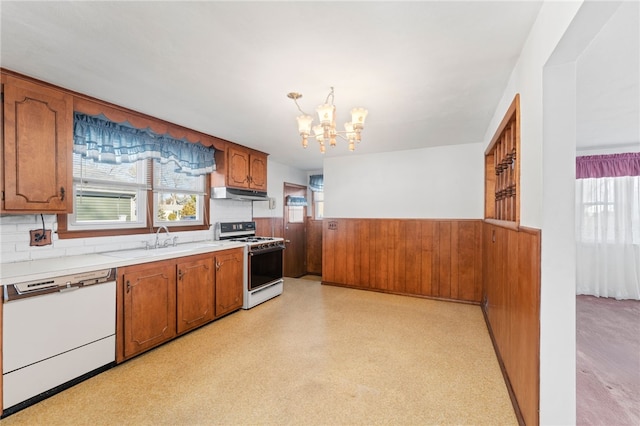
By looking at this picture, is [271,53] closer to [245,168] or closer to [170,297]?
[170,297]

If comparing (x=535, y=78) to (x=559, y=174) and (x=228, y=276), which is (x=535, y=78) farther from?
(x=228, y=276)

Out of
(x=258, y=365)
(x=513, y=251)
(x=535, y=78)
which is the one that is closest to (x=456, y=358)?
(x=513, y=251)

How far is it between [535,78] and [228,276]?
345 cm

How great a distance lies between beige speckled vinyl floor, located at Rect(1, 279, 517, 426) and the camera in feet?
6.00

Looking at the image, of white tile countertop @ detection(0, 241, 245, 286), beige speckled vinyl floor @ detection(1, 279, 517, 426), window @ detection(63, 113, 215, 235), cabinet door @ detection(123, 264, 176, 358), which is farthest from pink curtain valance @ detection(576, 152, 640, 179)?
cabinet door @ detection(123, 264, 176, 358)

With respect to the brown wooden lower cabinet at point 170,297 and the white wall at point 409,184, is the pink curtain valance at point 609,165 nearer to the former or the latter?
the white wall at point 409,184

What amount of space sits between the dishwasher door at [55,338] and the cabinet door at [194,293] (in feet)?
2.14

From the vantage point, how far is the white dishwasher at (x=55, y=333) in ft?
6.00

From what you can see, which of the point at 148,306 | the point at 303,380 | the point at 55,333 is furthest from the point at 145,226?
the point at 303,380

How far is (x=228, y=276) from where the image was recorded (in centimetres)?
356

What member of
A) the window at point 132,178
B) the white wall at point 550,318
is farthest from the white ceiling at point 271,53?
the window at point 132,178

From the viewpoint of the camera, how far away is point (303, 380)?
7.26ft

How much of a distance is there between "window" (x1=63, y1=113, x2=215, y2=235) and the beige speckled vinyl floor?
4.67ft

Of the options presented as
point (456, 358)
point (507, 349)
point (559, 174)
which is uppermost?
point (559, 174)
